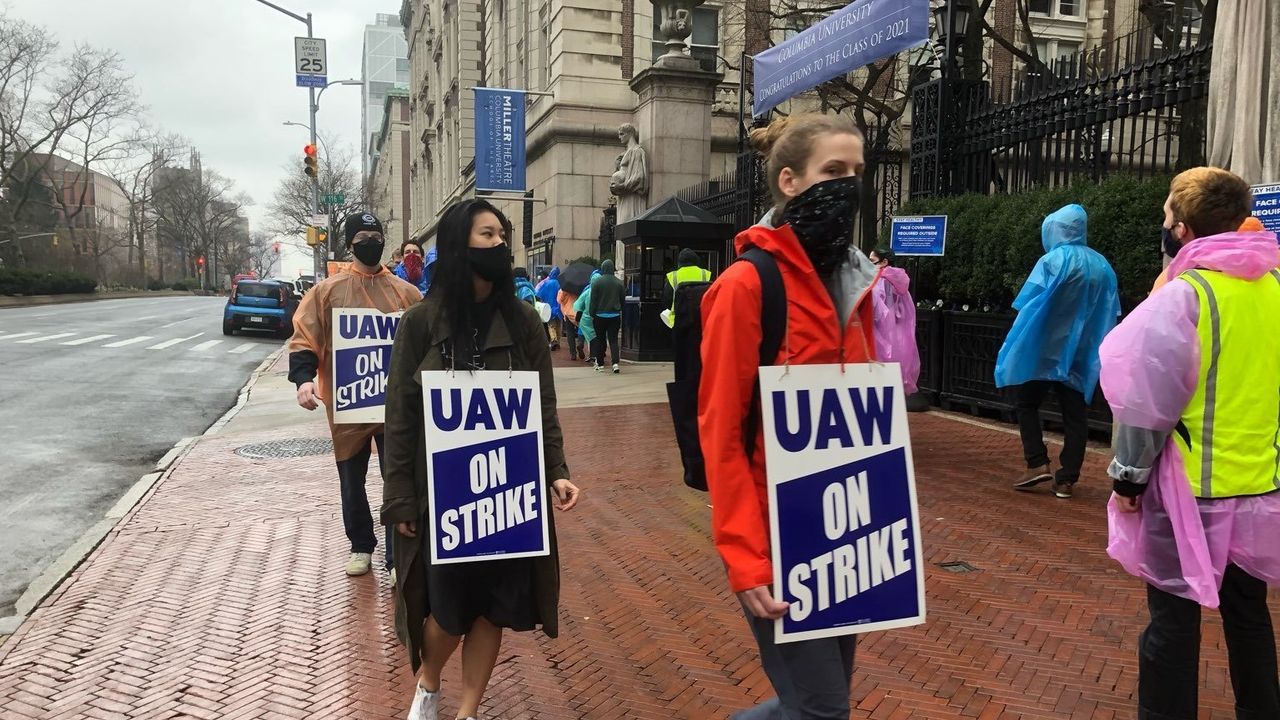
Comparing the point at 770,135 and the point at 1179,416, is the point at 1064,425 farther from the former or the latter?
the point at 770,135

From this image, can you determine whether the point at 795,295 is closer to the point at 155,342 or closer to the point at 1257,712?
the point at 1257,712

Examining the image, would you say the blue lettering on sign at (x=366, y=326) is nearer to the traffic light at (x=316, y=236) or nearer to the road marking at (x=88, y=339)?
the road marking at (x=88, y=339)

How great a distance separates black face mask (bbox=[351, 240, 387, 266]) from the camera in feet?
15.5

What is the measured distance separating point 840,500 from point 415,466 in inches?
60.1

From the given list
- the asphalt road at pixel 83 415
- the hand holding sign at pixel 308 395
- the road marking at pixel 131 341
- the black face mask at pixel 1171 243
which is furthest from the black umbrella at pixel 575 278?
→ the black face mask at pixel 1171 243

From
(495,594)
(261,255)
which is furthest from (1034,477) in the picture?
(261,255)

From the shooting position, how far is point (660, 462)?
27.2ft

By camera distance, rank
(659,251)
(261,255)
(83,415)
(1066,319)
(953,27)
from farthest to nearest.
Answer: (261,255) < (659,251) < (83,415) < (953,27) < (1066,319)

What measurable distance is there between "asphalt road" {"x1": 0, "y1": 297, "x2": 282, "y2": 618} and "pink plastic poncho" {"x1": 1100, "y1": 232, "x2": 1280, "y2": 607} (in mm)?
5349

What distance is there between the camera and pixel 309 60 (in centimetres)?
3288

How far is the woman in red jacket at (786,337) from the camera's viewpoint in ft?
6.90

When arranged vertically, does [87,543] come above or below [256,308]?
below

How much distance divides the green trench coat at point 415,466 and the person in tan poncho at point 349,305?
1.72 m

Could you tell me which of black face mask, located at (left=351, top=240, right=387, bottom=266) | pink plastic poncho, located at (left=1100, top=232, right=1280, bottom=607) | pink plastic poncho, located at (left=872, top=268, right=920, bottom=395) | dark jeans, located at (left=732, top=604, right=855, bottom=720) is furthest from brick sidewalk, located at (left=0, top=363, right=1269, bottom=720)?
black face mask, located at (left=351, top=240, right=387, bottom=266)
